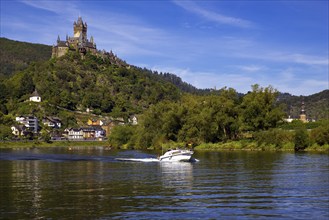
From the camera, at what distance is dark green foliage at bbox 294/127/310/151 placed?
328ft

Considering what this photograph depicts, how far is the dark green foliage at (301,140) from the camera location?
99.9m

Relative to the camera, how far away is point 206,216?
95.5 feet

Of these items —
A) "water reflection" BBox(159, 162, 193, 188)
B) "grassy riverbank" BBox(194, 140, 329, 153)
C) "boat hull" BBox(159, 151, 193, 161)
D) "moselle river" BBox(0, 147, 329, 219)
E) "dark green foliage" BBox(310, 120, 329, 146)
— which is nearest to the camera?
"moselle river" BBox(0, 147, 329, 219)

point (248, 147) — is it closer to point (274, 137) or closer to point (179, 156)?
point (274, 137)

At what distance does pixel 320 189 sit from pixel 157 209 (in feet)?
48.2

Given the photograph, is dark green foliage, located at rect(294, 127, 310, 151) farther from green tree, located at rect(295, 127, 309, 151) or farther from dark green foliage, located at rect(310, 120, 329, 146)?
dark green foliage, located at rect(310, 120, 329, 146)

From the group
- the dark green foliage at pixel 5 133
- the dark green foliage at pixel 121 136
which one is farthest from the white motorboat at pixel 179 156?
the dark green foliage at pixel 5 133

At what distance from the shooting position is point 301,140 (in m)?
100

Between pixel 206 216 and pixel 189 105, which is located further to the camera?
pixel 189 105

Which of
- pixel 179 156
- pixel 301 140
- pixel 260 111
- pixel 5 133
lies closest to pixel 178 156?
pixel 179 156

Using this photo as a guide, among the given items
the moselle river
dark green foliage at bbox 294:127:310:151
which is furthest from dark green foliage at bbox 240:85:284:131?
the moselle river

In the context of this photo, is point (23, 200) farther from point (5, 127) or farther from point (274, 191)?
point (5, 127)

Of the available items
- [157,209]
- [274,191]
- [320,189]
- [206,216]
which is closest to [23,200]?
[157,209]

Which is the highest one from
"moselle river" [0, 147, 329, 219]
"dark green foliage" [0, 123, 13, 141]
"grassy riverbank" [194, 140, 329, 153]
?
"dark green foliage" [0, 123, 13, 141]
